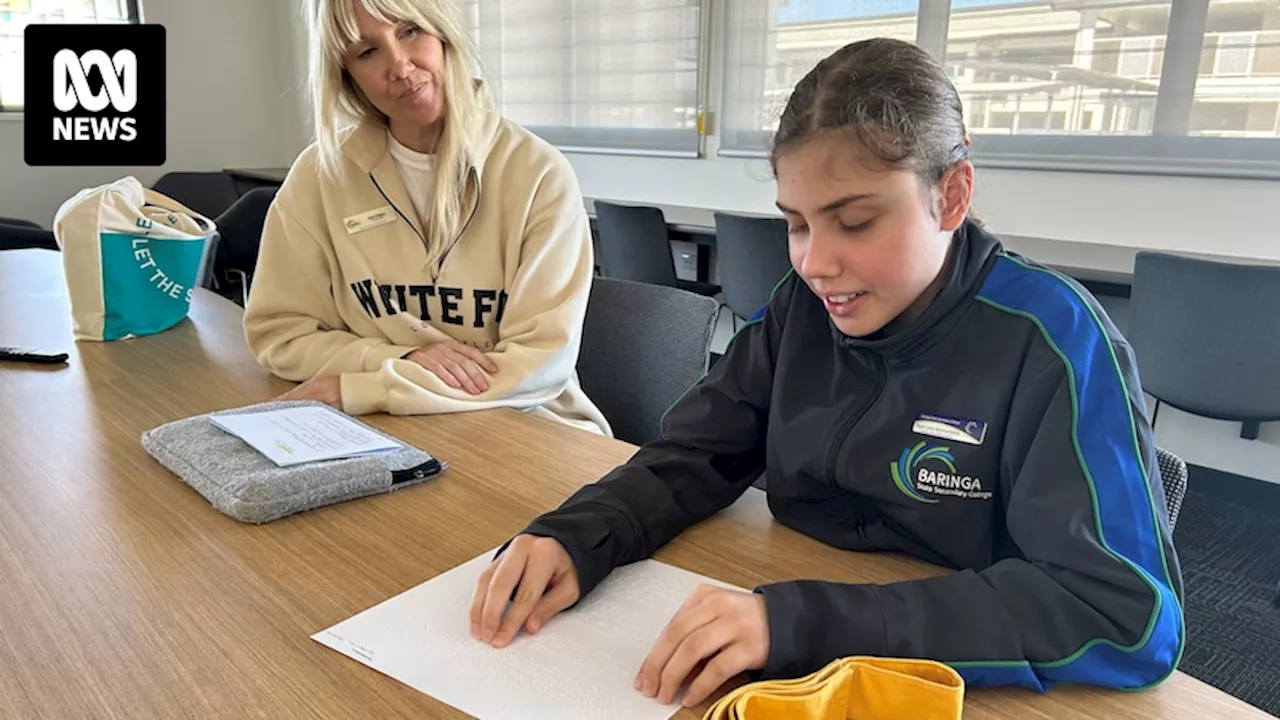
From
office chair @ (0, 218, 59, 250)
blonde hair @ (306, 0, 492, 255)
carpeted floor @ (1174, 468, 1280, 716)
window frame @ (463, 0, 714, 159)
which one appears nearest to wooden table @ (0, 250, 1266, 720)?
blonde hair @ (306, 0, 492, 255)

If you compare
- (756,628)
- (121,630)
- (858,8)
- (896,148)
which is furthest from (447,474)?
(858,8)

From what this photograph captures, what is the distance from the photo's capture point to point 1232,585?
2193mm

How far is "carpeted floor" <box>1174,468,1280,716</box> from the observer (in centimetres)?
182

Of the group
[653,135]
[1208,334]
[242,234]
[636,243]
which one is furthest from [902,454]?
[653,135]

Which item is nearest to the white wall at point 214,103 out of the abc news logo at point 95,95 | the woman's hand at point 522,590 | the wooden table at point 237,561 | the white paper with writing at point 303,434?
the abc news logo at point 95,95

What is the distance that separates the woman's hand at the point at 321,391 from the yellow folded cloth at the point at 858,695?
2.81 ft

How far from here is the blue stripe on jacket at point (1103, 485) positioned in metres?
0.64

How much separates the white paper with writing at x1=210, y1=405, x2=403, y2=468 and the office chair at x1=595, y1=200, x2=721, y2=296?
1921 mm

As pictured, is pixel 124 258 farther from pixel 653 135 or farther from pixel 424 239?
pixel 653 135

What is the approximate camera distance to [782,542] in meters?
0.88

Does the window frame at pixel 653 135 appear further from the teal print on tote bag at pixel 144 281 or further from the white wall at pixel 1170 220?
the teal print on tote bag at pixel 144 281

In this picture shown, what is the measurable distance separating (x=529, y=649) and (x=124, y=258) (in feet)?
4.29

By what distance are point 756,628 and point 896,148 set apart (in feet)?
1.40

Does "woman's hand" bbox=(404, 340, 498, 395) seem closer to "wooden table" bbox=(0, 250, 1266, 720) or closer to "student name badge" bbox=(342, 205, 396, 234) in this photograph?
"wooden table" bbox=(0, 250, 1266, 720)
